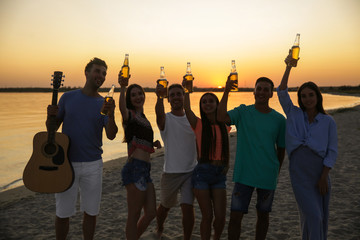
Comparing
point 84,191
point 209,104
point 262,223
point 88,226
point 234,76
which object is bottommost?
point 88,226

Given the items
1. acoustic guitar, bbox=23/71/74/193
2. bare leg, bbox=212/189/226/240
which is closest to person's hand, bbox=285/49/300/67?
bare leg, bbox=212/189/226/240

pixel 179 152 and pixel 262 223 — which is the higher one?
pixel 179 152

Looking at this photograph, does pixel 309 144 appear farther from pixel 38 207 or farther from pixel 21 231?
pixel 38 207

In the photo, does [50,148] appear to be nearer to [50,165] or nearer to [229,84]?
[50,165]

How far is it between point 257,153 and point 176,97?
1351mm

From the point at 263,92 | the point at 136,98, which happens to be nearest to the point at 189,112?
the point at 136,98

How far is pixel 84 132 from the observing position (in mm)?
3738

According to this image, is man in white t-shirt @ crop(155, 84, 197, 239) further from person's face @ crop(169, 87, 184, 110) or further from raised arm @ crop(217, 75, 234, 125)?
raised arm @ crop(217, 75, 234, 125)

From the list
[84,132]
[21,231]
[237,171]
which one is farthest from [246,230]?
[21,231]

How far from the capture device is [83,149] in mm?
3746

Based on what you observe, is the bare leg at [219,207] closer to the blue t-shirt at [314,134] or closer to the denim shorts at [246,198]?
the denim shorts at [246,198]

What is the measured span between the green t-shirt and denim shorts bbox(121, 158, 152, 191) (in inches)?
47.2

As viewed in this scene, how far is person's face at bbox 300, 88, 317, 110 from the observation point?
11.4ft

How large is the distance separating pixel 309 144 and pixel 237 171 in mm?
951
